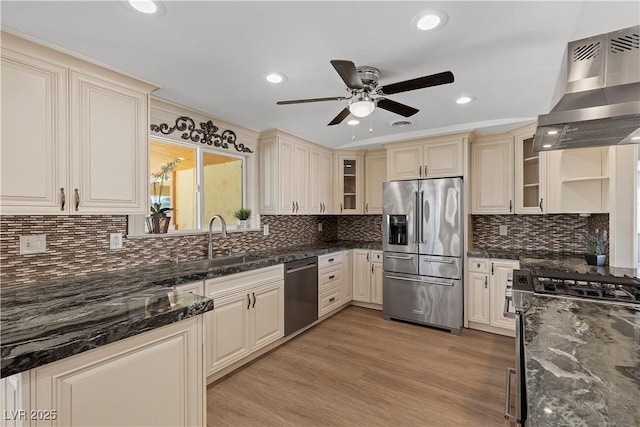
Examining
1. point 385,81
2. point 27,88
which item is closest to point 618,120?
point 385,81

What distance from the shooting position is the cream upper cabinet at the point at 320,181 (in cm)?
410

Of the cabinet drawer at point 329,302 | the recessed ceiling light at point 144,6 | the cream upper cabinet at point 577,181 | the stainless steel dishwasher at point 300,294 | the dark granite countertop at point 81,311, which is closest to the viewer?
the dark granite countertop at point 81,311

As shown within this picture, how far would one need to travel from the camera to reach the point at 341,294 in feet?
13.5

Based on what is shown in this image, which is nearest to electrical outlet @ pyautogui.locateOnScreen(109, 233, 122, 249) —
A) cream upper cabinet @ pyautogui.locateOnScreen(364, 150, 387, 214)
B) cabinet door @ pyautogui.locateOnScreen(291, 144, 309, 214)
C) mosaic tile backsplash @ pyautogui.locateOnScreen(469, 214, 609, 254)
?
cabinet door @ pyautogui.locateOnScreen(291, 144, 309, 214)

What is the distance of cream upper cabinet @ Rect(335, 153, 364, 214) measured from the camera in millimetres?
4617

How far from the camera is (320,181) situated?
4.27 meters

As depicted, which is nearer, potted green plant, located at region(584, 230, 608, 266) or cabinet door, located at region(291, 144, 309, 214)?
potted green plant, located at region(584, 230, 608, 266)

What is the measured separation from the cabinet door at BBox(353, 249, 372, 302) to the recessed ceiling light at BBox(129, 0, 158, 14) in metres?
3.50

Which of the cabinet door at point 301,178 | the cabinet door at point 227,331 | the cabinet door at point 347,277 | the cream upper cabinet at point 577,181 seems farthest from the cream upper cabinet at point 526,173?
the cabinet door at point 227,331

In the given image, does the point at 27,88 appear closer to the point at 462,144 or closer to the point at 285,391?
the point at 285,391

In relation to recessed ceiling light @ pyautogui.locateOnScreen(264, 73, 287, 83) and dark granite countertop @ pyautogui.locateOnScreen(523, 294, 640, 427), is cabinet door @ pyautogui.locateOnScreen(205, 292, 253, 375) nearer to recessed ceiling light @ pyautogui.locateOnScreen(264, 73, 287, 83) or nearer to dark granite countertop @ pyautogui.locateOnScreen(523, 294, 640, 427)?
recessed ceiling light @ pyautogui.locateOnScreen(264, 73, 287, 83)

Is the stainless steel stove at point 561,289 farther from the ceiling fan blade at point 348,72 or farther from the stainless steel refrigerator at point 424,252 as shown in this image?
the ceiling fan blade at point 348,72

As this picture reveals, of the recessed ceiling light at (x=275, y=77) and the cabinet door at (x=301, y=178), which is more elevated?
the recessed ceiling light at (x=275, y=77)

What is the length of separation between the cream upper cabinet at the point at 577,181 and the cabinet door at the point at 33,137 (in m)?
4.19
